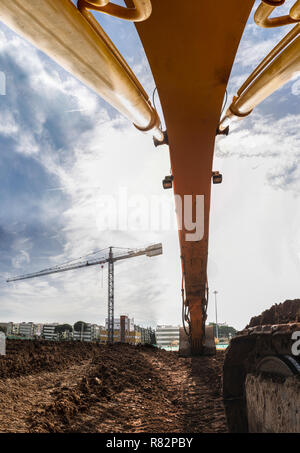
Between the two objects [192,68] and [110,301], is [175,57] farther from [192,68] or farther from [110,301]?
[110,301]

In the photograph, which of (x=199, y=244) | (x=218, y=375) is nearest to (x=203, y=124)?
(x=199, y=244)

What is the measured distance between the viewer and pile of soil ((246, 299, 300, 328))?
254 cm

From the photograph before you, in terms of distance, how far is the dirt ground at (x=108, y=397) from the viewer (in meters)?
3.62

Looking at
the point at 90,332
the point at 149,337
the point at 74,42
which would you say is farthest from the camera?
the point at 90,332

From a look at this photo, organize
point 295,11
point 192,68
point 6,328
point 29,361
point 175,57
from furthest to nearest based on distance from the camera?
point 6,328 < point 29,361 < point 192,68 < point 175,57 < point 295,11

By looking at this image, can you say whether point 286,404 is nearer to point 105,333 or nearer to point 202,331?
point 202,331

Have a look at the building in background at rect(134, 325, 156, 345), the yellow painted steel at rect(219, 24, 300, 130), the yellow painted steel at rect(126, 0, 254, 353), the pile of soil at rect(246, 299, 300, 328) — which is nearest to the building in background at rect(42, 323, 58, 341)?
the building in background at rect(134, 325, 156, 345)

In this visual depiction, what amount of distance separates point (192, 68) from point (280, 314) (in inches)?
98.4

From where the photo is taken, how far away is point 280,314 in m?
2.65

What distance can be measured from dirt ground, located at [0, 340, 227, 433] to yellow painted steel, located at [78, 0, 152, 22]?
3928 mm

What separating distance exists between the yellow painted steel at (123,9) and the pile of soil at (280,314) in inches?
95.6

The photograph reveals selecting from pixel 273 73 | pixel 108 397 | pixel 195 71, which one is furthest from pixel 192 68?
pixel 108 397

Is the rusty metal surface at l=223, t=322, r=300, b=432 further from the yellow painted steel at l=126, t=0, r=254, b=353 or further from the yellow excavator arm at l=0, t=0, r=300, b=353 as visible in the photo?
the yellow painted steel at l=126, t=0, r=254, b=353
